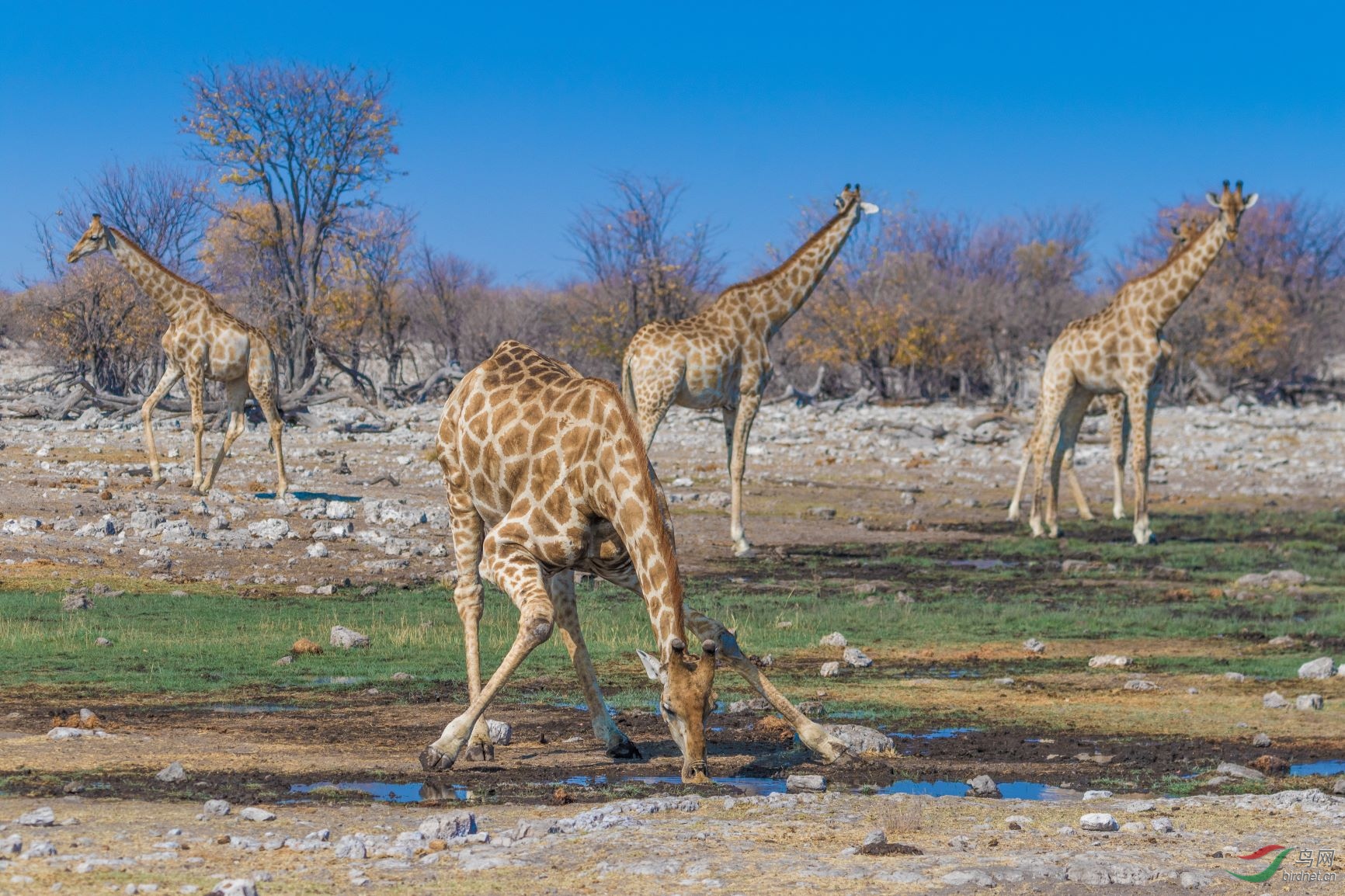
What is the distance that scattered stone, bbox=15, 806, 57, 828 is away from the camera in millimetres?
5973

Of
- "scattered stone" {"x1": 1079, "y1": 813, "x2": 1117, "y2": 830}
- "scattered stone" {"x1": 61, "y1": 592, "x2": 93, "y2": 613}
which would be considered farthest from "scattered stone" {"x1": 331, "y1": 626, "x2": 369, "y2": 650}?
"scattered stone" {"x1": 1079, "y1": 813, "x2": 1117, "y2": 830}

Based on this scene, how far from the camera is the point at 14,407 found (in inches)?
1155

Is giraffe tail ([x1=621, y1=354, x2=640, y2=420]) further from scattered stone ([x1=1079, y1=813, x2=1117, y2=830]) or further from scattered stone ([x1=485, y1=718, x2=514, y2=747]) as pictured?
scattered stone ([x1=1079, y1=813, x2=1117, y2=830])

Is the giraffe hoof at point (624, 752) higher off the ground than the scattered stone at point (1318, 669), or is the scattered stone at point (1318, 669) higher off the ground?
the giraffe hoof at point (624, 752)

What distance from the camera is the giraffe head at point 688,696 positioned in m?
6.85

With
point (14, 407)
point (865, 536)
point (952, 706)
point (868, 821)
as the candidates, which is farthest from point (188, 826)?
point (14, 407)

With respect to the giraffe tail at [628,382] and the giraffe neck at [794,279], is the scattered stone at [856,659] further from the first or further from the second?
the giraffe neck at [794,279]

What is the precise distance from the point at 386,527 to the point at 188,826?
11.2 metres

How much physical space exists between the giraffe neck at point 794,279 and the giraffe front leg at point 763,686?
10.5 metres

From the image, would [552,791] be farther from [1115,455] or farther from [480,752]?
[1115,455]

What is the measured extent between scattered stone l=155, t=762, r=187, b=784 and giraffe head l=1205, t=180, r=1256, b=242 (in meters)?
15.0

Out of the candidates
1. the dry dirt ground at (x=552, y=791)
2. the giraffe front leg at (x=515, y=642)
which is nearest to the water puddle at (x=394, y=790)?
the dry dirt ground at (x=552, y=791)

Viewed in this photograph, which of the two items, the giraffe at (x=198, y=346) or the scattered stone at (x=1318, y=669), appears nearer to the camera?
the scattered stone at (x=1318, y=669)

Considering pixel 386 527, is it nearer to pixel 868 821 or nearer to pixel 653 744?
pixel 653 744
